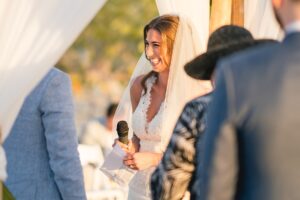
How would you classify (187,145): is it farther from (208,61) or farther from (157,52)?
(157,52)

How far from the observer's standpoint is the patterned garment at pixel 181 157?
4.77 metres

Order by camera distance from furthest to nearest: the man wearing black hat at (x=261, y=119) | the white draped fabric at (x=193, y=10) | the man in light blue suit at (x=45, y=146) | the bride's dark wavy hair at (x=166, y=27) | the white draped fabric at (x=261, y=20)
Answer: the white draped fabric at (x=261, y=20) → the white draped fabric at (x=193, y=10) → the bride's dark wavy hair at (x=166, y=27) → the man in light blue suit at (x=45, y=146) → the man wearing black hat at (x=261, y=119)

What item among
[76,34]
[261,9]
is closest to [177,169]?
[76,34]

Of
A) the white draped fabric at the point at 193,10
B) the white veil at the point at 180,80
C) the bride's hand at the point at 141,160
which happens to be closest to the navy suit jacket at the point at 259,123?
the bride's hand at the point at 141,160

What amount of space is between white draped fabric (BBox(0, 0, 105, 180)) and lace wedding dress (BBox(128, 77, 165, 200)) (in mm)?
1713

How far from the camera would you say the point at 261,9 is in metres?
7.90

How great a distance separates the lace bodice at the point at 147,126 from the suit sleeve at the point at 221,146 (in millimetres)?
2992

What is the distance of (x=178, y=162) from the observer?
477 centimetres

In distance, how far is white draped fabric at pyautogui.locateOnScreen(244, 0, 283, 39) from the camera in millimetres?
7809

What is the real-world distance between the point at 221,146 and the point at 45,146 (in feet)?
6.95

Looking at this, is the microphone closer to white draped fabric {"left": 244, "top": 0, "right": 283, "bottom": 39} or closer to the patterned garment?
white draped fabric {"left": 244, "top": 0, "right": 283, "bottom": 39}

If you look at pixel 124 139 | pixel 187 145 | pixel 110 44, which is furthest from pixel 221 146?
pixel 110 44

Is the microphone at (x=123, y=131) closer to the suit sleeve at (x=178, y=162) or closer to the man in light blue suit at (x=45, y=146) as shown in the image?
the man in light blue suit at (x=45, y=146)

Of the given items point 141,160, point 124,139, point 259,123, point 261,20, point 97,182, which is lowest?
point 97,182
